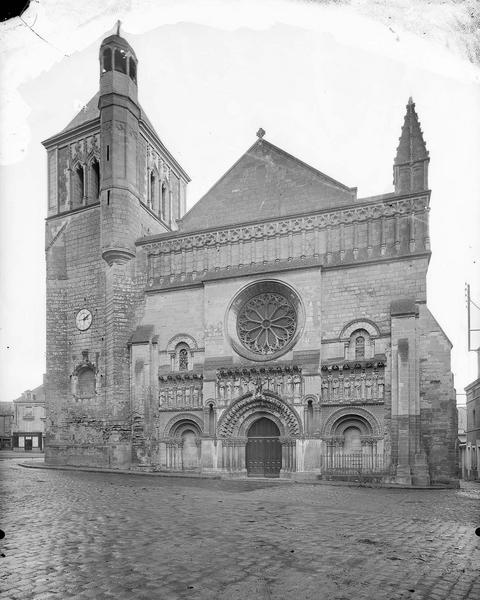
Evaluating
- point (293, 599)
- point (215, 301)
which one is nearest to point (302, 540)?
point (293, 599)

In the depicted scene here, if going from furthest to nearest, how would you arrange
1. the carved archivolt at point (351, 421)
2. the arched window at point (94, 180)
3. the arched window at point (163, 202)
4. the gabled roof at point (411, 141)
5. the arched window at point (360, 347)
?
the arched window at point (163, 202) < the arched window at point (94, 180) < the gabled roof at point (411, 141) < the arched window at point (360, 347) < the carved archivolt at point (351, 421)

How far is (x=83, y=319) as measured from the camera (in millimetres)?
25594

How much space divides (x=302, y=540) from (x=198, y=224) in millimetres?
19626

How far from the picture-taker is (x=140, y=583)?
5816 mm

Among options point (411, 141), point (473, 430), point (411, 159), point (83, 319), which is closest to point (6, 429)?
point (83, 319)

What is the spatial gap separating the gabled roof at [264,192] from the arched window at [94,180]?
4733mm

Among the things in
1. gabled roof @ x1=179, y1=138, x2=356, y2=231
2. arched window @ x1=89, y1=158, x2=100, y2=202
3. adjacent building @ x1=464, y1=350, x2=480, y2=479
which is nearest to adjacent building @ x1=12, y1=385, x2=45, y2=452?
arched window @ x1=89, y1=158, x2=100, y2=202

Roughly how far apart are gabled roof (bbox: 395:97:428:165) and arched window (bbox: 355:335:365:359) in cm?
742

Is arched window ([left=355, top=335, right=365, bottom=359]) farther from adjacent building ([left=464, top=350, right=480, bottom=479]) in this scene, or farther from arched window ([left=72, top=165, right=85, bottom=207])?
adjacent building ([left=464, top=350, right=480, bottom=479])

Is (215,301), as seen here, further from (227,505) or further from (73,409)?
(227,505)

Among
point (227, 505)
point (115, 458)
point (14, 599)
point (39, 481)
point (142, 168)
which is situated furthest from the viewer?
point (142, 168)

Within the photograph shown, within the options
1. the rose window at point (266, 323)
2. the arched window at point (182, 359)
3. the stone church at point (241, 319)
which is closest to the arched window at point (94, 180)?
the stone church at point (241, 319)

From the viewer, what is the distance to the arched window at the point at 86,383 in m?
25.1

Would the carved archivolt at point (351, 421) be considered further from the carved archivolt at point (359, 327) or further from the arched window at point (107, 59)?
the arched window at point (107, 59)
